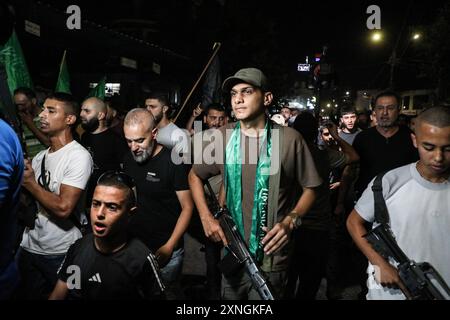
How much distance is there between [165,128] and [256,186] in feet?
7.20

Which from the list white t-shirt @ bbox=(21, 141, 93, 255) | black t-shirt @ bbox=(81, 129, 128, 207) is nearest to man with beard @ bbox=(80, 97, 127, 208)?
black t-shirt @ bbox=(81, 129, 128, 207)

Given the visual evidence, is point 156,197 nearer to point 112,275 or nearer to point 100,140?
point 112,275

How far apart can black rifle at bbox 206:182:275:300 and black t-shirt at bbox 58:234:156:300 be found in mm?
646

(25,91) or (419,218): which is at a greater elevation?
(25,91)

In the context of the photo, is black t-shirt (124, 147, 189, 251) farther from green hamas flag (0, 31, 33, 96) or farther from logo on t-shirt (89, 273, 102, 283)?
green hamas flag (0, 31, 33, 96)

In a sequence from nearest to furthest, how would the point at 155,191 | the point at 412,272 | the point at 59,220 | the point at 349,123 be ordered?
the point at 412,272 < the point at 59,220 < the point at 155,191 < the point at 349,123

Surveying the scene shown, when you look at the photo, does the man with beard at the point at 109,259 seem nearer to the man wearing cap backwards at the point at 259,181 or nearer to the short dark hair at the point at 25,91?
the man wearing cap backwards at the point at 259,181

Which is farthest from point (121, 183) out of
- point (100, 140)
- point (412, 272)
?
point (100, 140)

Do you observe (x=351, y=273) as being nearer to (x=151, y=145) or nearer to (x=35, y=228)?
(x=151, y=145)

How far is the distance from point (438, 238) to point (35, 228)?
311 centimetres

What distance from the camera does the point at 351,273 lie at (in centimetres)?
520

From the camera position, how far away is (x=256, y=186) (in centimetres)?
281

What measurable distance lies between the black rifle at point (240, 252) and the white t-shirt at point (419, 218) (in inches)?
31.3

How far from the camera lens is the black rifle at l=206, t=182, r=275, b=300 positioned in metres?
2.53
